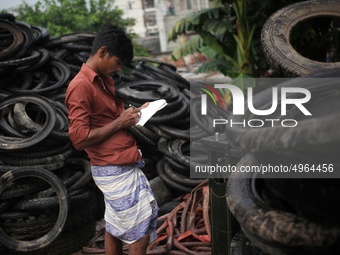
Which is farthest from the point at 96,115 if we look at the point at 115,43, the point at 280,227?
the point at 280,227

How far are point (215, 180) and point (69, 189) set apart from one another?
6.72 ft

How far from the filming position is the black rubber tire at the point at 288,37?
3279 millimetres

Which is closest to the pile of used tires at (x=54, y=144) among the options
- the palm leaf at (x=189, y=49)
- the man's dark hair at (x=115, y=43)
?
the man's dark hair at (x=115, y=43)

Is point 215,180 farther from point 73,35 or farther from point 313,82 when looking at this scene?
point 73,35

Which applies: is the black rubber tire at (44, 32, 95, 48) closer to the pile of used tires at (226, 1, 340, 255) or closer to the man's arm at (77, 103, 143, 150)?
the man's arm at (77, 103, 143, 150)

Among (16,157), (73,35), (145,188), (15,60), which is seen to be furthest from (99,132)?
(73,35)

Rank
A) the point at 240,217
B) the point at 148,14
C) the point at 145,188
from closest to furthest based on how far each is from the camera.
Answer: the point at 240,217
the point at 145,188
the point at 148,14

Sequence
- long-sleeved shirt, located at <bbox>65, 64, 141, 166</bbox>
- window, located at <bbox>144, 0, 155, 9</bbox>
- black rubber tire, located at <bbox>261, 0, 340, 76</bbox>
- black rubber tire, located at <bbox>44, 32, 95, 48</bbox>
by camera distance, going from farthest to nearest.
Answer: window, located at <bbox>144, 0, 155, 9</bbox>, black rubber tire, located at <bbox>44, 32, 95, 48</bbox>, black rubber tire, located at <bbox>261, 0, 340, 76</bbox>, long-sleeved shirt, located at <bbox>65, 64, 141, 166</bbox>

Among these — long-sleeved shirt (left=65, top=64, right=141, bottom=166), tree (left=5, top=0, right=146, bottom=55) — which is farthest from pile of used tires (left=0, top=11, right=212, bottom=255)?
tree (left=5, top=0, right=146, bottom=55)

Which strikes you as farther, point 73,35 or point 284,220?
point 73,35

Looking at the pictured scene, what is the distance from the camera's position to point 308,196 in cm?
171

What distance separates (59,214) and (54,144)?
0.97 meters

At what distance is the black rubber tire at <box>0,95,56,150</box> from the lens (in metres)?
4.45

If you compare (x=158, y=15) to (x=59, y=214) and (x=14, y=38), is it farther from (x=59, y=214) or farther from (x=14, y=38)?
(x=59, y=214)
